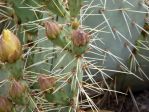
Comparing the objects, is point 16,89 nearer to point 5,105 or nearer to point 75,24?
point 5,105

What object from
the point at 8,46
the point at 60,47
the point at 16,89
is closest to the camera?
the point at 8,46

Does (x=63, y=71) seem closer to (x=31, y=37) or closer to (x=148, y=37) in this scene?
(x=31, y=37)

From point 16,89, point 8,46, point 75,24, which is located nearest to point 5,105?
point 16,89

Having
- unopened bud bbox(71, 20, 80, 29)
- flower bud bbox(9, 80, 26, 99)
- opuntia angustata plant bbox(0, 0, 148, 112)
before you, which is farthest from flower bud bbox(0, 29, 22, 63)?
unopened bud bbox(71, 20, 80, 29)

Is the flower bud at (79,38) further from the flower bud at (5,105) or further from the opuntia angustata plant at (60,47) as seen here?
the flower bud at (5,105)

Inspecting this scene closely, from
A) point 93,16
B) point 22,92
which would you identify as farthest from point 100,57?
point 22,92
